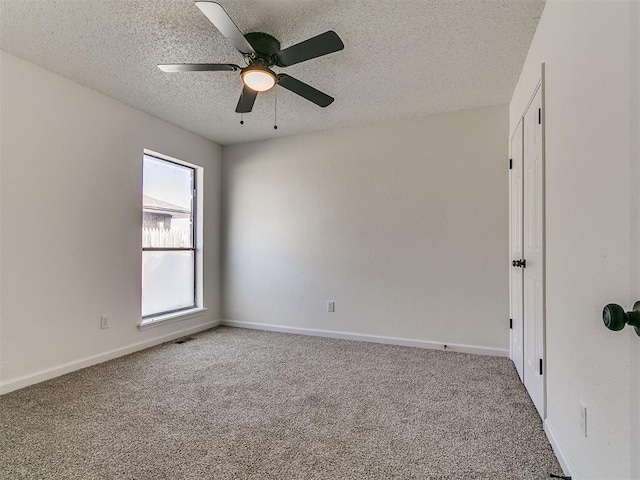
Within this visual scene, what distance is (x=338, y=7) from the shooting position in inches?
77.9

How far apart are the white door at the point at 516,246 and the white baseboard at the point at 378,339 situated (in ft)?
0.82

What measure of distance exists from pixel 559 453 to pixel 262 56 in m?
2.78

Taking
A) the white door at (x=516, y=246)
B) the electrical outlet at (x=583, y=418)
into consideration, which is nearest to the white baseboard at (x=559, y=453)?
the electrical outlet at (x=583, y=418)

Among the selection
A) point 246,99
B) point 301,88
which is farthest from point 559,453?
point 246,99

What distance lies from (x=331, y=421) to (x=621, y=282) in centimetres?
165

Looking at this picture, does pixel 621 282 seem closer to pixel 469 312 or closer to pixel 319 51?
pixel 319 51

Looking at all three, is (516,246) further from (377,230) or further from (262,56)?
(262,56)

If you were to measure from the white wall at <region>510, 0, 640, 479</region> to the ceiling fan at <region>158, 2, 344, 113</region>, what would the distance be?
1.14 meters

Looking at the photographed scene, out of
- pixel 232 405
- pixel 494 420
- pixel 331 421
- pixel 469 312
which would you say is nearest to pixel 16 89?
pixel 232 405

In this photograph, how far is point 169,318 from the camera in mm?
3826

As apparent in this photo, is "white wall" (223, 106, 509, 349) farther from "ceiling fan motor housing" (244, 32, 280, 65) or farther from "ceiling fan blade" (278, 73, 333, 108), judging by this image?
"ceiling fan motor housing" (244, 32, 280, 65)

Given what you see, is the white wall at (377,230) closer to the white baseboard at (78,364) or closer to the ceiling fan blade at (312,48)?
the white baseboard at (78,364)

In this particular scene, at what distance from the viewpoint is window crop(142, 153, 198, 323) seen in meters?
3.71

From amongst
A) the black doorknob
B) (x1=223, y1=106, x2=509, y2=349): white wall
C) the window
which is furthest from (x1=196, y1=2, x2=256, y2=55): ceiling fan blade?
the window
